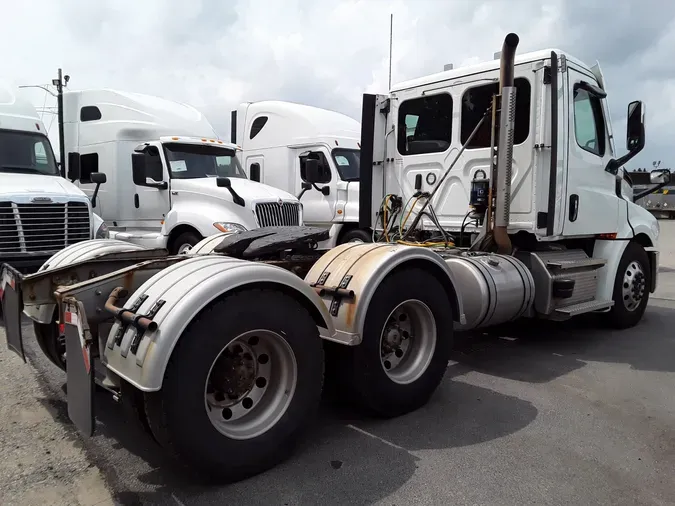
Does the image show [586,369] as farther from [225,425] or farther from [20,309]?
[20,309]

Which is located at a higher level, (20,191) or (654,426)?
(20,191)

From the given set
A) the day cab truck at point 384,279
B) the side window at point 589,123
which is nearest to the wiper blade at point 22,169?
the day cab truck at point 384,279

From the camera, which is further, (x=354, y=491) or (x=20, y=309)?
(x=20, y=309)

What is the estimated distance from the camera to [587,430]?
3.77 m

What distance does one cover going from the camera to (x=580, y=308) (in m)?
5.84

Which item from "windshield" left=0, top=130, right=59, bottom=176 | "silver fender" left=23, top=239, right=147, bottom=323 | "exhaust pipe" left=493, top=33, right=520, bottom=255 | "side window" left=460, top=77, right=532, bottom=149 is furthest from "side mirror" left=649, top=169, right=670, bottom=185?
"windshield" left=0, top=130, right=59, bottom=176

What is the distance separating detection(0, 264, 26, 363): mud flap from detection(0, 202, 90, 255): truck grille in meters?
3.79

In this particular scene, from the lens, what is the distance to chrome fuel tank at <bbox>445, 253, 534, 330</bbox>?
495cm

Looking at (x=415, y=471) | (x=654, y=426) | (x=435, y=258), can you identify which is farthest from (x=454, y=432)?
(x=654, y=426)

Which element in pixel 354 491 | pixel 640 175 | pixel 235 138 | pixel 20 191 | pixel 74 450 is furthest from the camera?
pixel 640 175

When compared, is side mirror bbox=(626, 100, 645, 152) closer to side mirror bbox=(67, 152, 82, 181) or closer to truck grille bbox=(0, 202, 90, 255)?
truck grille bbox=(0, 202, 90, 255)

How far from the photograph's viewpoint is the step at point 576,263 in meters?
5.77

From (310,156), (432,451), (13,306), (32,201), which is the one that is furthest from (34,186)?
(432,451)

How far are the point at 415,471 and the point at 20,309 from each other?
2.65m
